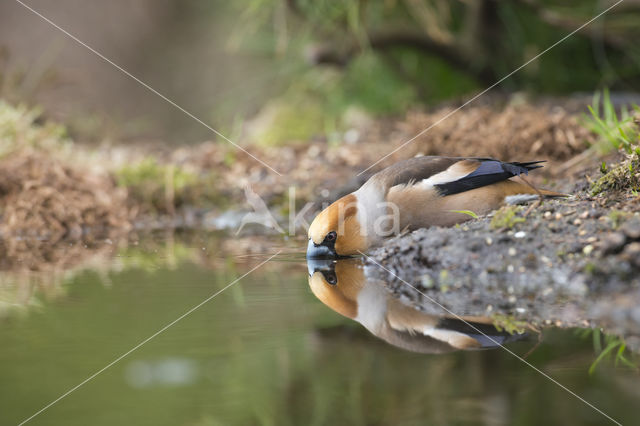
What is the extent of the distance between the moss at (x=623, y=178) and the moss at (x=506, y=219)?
64 cm

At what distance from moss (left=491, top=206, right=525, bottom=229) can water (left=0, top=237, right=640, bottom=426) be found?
101 centimetres

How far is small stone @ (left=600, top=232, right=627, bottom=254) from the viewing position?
9.51ft

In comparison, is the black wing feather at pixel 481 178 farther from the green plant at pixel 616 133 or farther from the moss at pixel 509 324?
the moss at pixel 509 324

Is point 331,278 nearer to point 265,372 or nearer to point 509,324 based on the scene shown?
point 509,324

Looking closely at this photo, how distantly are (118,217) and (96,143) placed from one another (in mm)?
4294

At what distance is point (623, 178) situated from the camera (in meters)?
3.74

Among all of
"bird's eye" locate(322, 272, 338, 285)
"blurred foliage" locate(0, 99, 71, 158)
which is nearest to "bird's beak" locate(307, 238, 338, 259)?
"bird's eye" locate(322, 272, 338, 285)

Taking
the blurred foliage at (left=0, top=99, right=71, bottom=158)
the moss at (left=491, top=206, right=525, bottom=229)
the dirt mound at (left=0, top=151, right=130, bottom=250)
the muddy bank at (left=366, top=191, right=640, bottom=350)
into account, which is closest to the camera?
the muddy bank at (left=366, top=191, right=640, bottom=350)

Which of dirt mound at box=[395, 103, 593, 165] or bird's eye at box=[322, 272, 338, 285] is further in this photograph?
dirt mound at box=[395, 103, 593, 165]

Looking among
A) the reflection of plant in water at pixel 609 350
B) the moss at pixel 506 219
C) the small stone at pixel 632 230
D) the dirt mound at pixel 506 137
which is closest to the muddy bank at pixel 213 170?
the dirt mound at pixel 506 137

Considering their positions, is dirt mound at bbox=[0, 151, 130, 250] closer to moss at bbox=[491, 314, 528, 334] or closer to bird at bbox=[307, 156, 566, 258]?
bird at bbox=[307, 156, 566, 258]

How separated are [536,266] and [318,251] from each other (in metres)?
1.39

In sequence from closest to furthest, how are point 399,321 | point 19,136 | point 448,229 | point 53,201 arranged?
point 399,321, point 448,229, point 53,201, point 19,136

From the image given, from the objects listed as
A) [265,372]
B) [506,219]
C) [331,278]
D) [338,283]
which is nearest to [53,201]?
A: [331,278]
